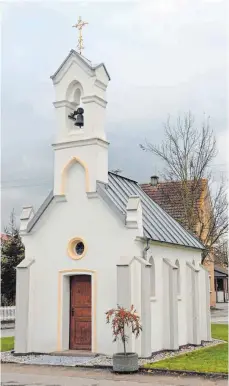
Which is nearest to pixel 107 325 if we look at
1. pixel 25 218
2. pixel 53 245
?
pixel 53 245

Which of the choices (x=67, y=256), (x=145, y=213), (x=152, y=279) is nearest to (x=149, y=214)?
(x=145, y=213)

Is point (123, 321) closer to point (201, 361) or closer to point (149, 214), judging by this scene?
point (201, 361)

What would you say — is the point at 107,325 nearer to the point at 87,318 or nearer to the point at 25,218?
the point at 87,318

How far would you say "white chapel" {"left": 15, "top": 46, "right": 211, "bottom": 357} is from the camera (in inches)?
667

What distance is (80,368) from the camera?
15.0m

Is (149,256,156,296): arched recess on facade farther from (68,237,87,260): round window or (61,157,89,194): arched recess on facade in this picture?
(61,157,89,194): arched recess on facade

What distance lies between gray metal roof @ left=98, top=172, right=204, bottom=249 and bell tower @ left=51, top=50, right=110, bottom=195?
0.72 m

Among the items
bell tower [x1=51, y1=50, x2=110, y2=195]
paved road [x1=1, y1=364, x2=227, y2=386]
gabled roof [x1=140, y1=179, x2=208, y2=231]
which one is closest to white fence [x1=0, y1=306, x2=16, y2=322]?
gabled roof [x1=140, y1=179, x2=208, y2=231]

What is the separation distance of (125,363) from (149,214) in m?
7.40

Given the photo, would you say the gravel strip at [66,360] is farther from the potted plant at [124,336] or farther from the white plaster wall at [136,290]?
the potted plant at [124,336]

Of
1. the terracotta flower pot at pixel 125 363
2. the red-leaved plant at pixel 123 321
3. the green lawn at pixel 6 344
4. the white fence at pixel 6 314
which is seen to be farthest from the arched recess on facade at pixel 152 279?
Answer: the white fence at pixel 6 314

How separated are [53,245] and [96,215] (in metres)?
1.94

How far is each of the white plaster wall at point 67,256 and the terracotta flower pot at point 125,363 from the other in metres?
2.08

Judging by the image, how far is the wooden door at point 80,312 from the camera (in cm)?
1761
